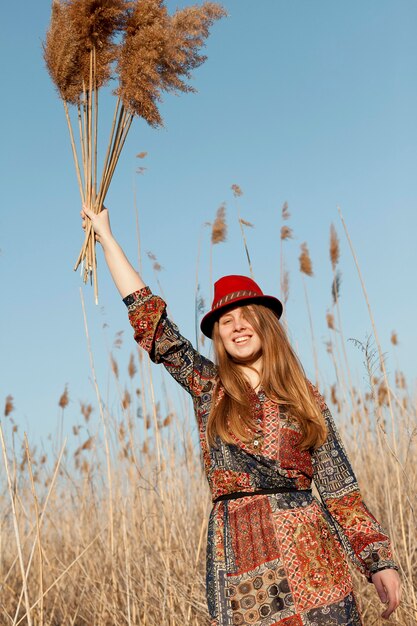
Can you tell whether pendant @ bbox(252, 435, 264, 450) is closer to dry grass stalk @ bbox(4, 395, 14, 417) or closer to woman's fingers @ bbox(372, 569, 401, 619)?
woman's fingers @ bbox(372, 569, 401, 619)

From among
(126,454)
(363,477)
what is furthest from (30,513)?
(363,477)

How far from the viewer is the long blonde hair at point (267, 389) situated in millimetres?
1967

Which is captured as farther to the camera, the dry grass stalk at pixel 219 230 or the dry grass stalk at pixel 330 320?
the dry grass stalk at pixel 330 320

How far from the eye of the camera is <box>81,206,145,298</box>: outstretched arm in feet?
7.06

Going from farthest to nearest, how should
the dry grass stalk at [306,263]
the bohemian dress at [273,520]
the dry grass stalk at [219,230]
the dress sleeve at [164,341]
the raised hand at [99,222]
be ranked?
the dry grass stalk at [306,263] → the dry grass stalk at [219,230] → the raised hand at [99,222] → the dress sleeve at [164,341] → the bohemian dress at [273,520]

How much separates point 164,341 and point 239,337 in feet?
0.72

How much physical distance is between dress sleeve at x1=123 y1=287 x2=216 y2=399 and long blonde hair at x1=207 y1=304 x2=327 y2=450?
69 mm

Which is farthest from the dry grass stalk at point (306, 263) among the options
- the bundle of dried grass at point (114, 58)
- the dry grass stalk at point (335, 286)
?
the bundle of dried grass at point (114, 58)

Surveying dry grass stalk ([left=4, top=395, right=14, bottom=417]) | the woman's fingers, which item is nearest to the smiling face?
the woman's fingers

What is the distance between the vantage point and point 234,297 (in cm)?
217

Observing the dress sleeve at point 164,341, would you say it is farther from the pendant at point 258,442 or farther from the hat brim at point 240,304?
the pendant at point 258,442

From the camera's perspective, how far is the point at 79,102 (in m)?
2.34

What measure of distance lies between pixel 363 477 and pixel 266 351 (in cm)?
270

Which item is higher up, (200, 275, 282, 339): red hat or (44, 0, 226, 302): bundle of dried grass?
(44, 0, 226, 302): bundle of dried grass
